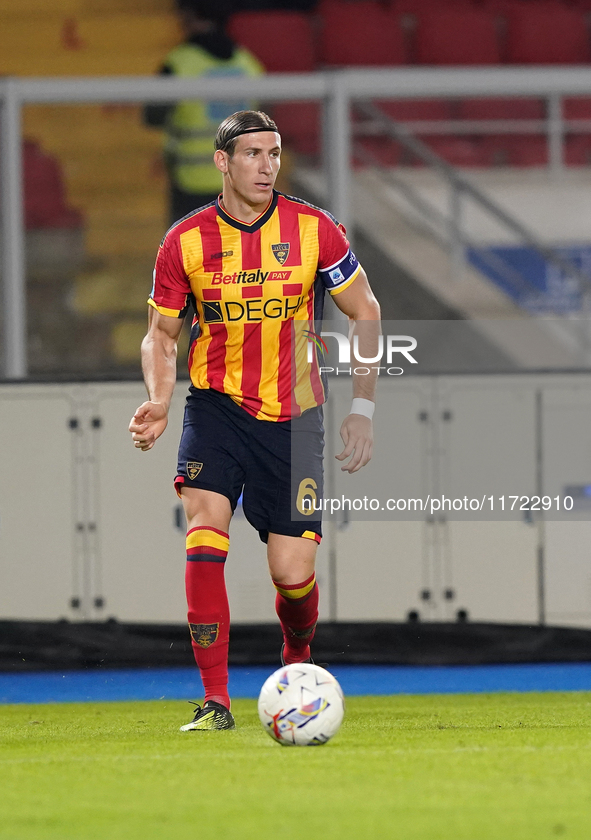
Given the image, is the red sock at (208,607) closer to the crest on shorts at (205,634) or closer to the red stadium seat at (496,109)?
the crest on shorts at (205,634)

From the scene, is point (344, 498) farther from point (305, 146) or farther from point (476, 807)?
point (476, 807)

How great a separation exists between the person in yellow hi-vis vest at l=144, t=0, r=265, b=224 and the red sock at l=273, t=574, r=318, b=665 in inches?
178

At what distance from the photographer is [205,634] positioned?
492cm

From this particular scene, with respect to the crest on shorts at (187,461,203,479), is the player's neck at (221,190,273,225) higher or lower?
higher

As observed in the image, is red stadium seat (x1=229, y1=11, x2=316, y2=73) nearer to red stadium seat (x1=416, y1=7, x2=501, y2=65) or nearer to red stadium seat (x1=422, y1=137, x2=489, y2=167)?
red stadium seat (x1=416, y1=7, x2=501, y2=65)

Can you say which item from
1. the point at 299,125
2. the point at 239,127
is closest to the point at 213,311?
the point at 239,127

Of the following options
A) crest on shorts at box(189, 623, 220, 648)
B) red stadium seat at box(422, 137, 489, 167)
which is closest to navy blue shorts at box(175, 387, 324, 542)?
crest on shorts at box(189, 623, 220, 648)

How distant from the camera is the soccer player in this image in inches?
200

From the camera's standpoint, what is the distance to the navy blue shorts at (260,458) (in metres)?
5.09

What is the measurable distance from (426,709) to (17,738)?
71.5 inches

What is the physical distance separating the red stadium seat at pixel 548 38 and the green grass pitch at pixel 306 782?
33.5 feet

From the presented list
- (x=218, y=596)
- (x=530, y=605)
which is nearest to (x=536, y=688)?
(x=530, y=605)

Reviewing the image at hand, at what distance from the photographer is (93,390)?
8.57 meters

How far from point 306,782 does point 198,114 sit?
759 cm
